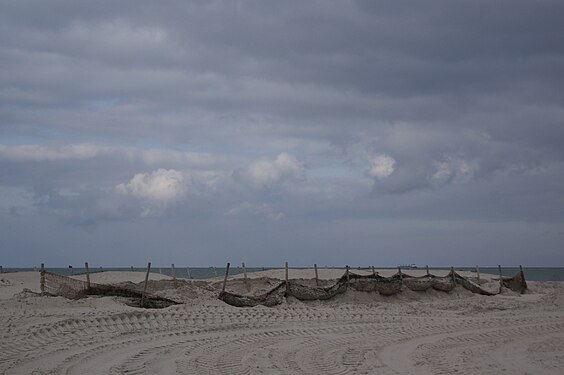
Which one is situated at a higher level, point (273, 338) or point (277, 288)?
point (277, 288)

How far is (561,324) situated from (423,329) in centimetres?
438

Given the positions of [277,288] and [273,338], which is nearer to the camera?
[273,338]

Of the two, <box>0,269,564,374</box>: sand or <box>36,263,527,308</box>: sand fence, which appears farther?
<box>36,263,527,308</box>: sand fence

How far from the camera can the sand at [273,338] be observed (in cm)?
1080

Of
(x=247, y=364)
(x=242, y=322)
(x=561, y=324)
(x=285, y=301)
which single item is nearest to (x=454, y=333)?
(x=561, y=324)

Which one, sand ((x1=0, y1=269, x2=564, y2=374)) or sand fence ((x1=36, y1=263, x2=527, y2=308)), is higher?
sand fence ((x1=36, y1=263, x2=527, y2=308))

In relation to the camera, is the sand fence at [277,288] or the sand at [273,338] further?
the sand fence at [277,288]

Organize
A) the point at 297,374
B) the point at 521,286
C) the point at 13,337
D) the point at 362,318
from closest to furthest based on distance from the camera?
the point at 297,374 → the point at 13,337 → the point at 362,318 → the point at 521,286

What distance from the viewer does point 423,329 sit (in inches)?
650

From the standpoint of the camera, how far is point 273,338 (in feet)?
47.3

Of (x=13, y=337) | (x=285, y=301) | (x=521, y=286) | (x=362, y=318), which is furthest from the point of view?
(x=521, y=286)

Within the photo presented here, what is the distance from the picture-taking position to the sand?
10.8 m

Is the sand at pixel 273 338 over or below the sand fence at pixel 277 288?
below

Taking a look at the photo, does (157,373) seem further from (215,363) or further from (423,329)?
(423,329)
